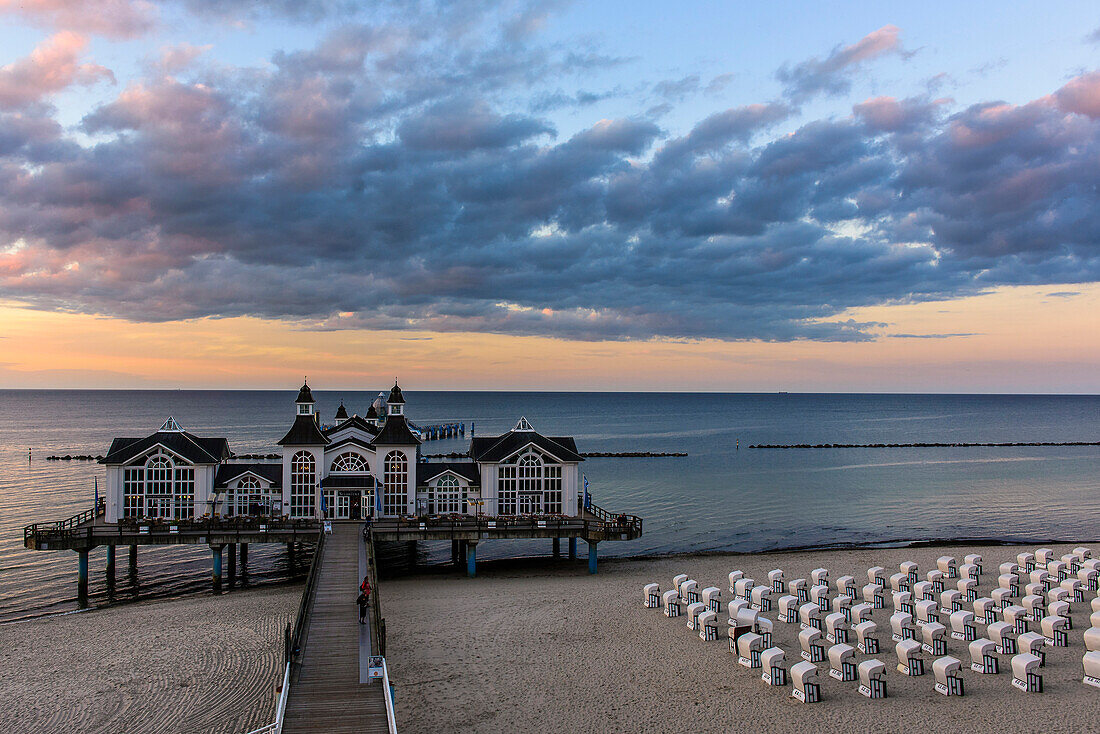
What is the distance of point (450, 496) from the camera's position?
40406mm

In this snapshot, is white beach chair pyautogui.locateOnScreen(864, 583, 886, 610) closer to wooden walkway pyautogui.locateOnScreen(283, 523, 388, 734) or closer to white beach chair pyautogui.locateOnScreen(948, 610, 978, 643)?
white beach chair pyautogui.locateOnScreen(948, 610, 978, 643)

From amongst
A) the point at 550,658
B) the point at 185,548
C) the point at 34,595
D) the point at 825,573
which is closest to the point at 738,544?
the point at 825,573

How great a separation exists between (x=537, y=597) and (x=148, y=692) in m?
15.4

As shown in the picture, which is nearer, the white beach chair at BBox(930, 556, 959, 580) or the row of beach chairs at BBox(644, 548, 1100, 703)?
the row of beach chairs at BBox(644, 548, 1100, 703)

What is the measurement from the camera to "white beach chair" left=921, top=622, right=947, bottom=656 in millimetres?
23109

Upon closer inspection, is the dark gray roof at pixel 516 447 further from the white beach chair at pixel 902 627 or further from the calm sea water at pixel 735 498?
the white beach chair at pixel 902 627

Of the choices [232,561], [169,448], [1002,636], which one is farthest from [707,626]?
[169,448]

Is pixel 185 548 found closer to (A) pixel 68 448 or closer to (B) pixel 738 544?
(B) pixel 738 544

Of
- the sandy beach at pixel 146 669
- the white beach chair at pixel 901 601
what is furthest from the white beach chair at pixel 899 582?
the sandy beach at pixel 146 669

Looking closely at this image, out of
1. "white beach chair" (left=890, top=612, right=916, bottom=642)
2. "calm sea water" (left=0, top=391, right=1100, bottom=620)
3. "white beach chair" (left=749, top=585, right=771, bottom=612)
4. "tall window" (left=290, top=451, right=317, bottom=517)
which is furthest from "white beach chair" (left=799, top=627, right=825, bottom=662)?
"tall window" (left=290, top=451, right=317, bottom=517)

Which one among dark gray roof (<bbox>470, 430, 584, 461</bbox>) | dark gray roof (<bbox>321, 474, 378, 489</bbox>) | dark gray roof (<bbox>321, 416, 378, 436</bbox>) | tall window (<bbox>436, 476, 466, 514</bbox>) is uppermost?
dark gray roof (<bbox>321, 416, 378, 436</bbox>)

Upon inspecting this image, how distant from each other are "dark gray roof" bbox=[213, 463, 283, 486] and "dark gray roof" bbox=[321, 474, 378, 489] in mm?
3035

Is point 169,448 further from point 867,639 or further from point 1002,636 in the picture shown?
point 1002,636

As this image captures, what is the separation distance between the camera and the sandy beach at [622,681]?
19266mm
